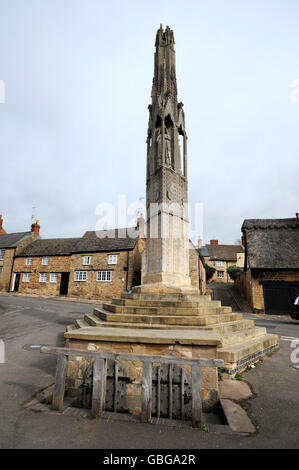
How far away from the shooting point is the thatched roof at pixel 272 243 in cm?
1806

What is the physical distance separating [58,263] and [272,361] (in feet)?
83.4

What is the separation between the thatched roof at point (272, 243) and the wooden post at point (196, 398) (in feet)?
55.3

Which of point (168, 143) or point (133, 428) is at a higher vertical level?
point (168, 143)

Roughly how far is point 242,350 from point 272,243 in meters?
17.3

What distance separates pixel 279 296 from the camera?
1775 centimetres

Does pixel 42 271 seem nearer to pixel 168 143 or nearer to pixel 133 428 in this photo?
pixel 168 143

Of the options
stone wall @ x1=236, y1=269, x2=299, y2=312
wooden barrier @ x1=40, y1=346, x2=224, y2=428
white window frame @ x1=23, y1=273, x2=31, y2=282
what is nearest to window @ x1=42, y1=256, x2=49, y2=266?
white window frame @ x1=23, y1=273, x2=31, y2=282

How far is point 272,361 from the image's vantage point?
518 centimetres

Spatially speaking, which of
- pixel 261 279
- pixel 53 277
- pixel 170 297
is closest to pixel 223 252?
pixel 261 279
